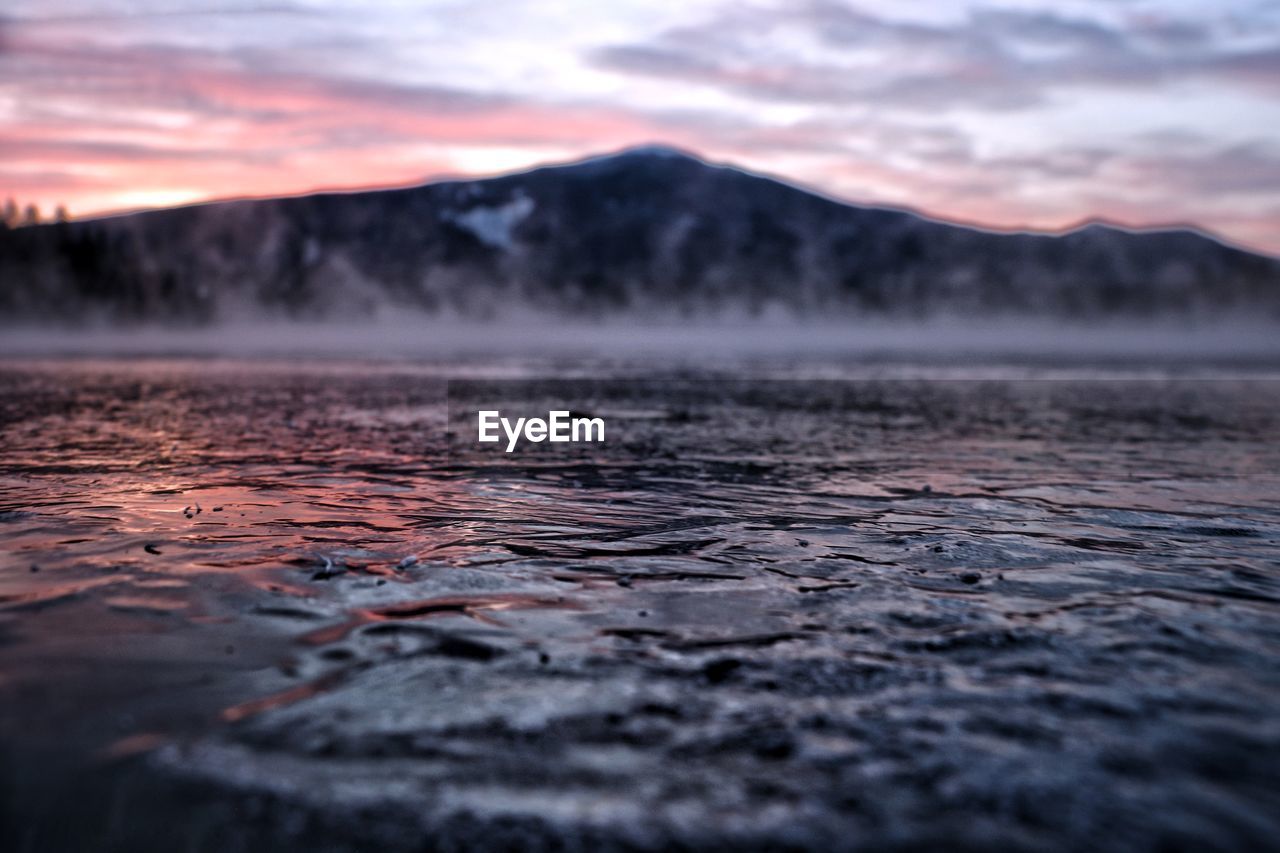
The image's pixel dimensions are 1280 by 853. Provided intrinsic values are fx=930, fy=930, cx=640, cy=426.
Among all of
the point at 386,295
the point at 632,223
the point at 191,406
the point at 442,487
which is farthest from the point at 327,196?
the point at 442,487

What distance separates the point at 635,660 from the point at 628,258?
173 metres

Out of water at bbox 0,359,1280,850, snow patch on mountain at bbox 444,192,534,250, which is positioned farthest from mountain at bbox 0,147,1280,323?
water at bbox 0,359,1280,850

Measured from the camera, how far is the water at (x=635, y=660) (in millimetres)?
3619

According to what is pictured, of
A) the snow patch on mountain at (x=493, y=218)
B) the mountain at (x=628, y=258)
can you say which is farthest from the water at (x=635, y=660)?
the snow patch on mountain at (x=493, y=218)

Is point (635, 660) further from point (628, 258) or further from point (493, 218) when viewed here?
point (493, 218)

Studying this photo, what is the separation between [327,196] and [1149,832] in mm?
194730

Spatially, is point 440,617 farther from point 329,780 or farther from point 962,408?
point 962,408

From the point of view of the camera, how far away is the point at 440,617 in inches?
236

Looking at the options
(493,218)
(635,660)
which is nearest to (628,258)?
(493,218)

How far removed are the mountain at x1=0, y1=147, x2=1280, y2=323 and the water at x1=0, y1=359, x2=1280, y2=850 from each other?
484ft

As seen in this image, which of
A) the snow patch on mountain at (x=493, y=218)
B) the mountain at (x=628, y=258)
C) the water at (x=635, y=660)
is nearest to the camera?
the water at (x=635, y=660)

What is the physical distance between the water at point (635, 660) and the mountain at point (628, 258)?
147526 mm

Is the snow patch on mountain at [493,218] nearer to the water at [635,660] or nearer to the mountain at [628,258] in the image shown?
the mountain at [628,258]

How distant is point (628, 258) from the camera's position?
573 ft
